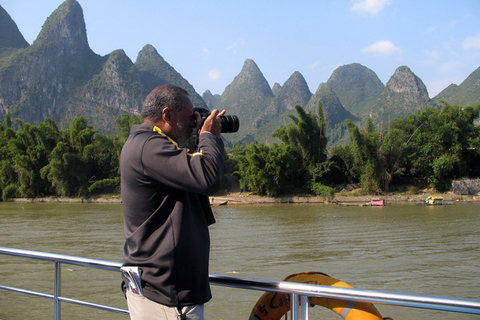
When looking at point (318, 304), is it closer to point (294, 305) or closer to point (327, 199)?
point (294, 305)

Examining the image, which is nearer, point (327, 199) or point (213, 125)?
point (213, 125)

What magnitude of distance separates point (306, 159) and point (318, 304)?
2845 centimetres

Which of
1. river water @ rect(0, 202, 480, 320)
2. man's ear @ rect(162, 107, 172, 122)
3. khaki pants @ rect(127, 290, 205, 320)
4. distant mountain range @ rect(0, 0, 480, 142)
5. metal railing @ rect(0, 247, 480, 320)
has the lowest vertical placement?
river water @ rect(0, 202, 480, 320)

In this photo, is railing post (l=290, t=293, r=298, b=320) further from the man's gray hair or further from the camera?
the man's gray hair

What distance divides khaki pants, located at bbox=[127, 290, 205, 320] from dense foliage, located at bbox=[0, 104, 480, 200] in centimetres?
2508

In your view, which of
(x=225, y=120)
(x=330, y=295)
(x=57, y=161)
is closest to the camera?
(x=330, y=295)

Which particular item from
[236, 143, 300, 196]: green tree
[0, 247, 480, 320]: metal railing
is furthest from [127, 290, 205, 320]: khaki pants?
[236, 143, 300, 196]: green tree

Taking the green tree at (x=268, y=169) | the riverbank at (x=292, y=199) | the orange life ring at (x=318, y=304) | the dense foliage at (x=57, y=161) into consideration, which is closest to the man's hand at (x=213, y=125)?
the orange life ring at (x=318, y=304)

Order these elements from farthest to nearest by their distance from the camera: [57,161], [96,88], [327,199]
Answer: [96,88]
[57,161]
[327,199]

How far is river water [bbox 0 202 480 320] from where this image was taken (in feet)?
17.0

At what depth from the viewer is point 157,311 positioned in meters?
1.23

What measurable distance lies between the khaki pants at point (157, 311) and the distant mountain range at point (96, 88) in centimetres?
6702

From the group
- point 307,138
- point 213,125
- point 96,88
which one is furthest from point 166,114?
point 96,88

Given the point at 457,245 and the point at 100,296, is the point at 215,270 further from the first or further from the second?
the point at 457,245
